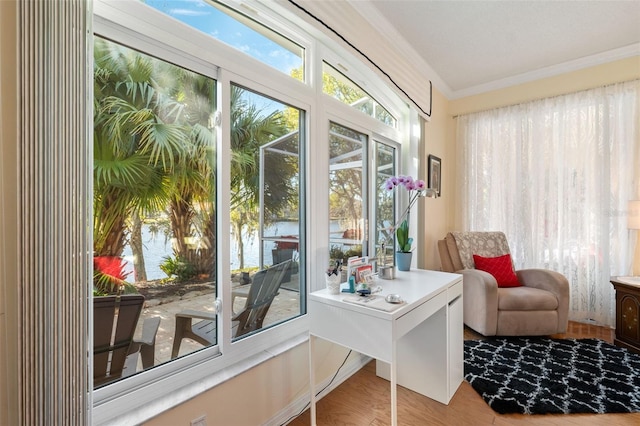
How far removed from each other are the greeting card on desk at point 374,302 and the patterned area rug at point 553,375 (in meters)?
1.09

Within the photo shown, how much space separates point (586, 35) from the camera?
2.62 meters

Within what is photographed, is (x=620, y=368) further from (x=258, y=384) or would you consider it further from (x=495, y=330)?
(x=258, y=384)

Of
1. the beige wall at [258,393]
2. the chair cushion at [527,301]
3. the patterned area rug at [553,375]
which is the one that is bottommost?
the patterned area rug at [553,375]

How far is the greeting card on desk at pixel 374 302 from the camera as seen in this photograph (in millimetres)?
1337

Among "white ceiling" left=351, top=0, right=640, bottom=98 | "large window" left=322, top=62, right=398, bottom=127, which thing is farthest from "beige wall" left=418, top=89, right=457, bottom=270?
"large window" left=322, top=62, right=398, bottom=127

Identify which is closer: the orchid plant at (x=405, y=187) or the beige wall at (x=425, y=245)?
the beige wall at (x=425, y=245)

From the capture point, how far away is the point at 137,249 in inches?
47.6

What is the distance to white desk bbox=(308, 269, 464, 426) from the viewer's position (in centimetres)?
131

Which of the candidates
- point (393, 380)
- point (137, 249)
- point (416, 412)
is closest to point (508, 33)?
point (393, 380)

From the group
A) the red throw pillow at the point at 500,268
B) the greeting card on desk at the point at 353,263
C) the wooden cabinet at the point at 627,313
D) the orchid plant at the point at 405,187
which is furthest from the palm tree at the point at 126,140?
the wooden cabinet at the point at 627,313

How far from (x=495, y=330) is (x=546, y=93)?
2587 millimetres

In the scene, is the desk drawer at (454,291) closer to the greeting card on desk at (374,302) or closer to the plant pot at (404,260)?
the plant pot at (404,260)

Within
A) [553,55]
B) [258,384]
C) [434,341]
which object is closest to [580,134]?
[553,55]

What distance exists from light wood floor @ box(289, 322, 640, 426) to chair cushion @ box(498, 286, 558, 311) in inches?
38.2
